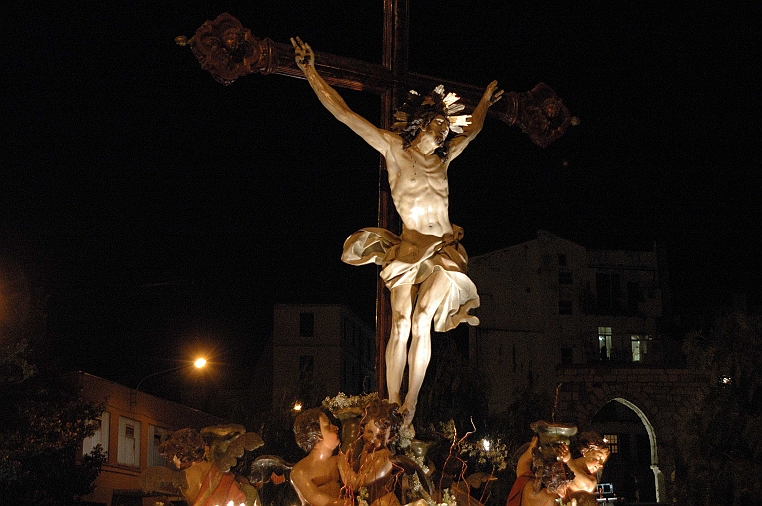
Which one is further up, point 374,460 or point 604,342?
point 604,342

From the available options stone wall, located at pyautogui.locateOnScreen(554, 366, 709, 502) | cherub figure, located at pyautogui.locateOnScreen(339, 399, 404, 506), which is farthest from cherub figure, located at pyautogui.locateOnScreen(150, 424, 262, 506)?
stone wall, located at pyautogui.locateOnScreen(554, 366, 709, 502)

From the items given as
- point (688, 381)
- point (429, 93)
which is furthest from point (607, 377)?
point (429, 93)

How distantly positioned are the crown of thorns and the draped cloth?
0.87m

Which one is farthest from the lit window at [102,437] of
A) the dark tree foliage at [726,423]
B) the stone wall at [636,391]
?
the stone wall at [636,391]

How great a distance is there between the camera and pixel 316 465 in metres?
6.21

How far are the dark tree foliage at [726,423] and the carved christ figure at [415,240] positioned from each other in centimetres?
1394

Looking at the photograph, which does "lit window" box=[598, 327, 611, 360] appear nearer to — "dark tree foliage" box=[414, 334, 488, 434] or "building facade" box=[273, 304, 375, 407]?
"building facade" box=[273, 304, 375, 407]

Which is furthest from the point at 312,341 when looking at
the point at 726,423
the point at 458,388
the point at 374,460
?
the point at 374,460

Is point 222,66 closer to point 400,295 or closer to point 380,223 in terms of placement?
point 380,223

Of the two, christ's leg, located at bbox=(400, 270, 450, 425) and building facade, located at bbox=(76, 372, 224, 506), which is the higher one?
christ's leg, located at bbox=(400, 270, 450, 425)

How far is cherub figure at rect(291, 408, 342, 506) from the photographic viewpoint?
6.14 meters

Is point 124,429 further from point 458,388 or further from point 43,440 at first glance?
point 458,388

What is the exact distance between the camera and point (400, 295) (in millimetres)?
7973

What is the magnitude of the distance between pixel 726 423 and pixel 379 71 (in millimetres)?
15125
